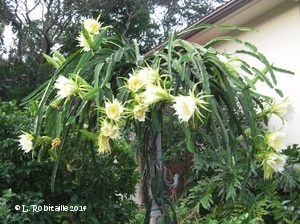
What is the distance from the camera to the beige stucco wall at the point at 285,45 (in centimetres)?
479

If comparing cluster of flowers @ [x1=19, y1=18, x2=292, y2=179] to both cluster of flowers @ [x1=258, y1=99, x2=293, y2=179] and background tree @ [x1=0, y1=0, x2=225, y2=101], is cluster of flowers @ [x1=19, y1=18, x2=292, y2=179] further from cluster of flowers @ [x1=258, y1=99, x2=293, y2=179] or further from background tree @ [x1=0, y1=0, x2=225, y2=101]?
background tree @ [x1=0, y1=0, x2=225, y2=101]

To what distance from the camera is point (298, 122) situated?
471 cm

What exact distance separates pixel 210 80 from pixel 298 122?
11.0 ft

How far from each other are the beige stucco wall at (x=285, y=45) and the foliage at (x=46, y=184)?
2427 mm

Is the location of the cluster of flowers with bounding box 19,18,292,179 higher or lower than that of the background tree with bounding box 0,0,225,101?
lower

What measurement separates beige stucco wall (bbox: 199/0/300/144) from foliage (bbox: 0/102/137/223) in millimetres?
2427

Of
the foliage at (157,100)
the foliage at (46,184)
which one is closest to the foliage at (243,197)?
the foliage at (46,184)

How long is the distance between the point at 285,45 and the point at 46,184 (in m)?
3.72

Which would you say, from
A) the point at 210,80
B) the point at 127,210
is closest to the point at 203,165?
the point at 127,210

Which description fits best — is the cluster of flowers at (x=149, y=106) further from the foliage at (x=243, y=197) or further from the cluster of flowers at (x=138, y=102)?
the foliage at (x=243, y=197)

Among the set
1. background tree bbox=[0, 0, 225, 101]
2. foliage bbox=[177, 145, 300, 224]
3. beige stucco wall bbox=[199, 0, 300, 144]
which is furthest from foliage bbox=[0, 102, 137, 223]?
background tree bbox=[0, 0, 225, 101]

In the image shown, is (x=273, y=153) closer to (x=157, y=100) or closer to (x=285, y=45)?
(x=157, y=100)

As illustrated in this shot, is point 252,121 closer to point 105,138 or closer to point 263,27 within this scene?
point 105,138

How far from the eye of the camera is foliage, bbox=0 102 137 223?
8.96 ft
